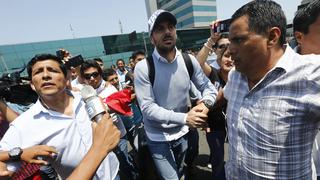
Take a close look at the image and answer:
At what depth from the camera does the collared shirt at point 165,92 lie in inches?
91.4

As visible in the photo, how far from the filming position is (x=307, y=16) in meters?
2.01

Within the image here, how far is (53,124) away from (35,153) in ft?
0.93

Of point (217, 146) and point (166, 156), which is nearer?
point (166, 156)

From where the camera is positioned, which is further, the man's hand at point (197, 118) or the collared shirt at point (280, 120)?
the man's hand at point (197, 118)

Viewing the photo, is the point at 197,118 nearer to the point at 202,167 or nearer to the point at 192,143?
the point at 192,143

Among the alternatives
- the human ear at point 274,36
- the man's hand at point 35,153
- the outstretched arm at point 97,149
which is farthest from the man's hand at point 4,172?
the human ear at point 274,36

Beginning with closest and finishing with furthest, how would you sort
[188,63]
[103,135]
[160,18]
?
[103,135] → [160,18] → [188,63]

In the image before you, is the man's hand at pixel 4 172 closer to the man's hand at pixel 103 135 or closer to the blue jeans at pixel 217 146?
the man's hand at pixel 103 135

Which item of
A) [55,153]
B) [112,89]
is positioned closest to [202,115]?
[55,153]

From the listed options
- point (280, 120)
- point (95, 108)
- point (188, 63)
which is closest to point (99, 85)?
point (188, 63)

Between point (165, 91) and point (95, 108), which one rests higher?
point (95, 108)

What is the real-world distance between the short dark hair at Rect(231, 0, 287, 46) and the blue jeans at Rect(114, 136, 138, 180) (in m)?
2.48

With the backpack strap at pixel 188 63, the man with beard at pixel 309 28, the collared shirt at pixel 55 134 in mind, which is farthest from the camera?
the backpack strap at pixel 188 63

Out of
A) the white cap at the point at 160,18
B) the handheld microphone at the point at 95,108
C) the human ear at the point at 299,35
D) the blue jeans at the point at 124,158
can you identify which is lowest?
the blue jeans at the point at 124,158
